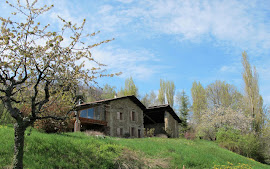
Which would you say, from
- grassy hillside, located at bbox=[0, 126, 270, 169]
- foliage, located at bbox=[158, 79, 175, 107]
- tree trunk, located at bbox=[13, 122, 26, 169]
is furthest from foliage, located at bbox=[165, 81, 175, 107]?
tree trunk, located at bbox=[13, 122, 26, 169]

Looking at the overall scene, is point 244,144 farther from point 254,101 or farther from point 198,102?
point 198,102

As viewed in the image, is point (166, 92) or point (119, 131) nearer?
point (119, 131)

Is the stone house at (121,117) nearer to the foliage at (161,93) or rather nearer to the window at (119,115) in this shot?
the window at (119,115)

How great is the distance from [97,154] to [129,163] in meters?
1.83

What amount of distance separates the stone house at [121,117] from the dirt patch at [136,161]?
35.6 feet

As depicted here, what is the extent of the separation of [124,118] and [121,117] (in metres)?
0.49

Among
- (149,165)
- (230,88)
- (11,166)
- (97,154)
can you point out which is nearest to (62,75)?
(11,166)

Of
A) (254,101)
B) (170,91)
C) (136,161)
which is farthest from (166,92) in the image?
(136,161)

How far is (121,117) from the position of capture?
31.9 meters

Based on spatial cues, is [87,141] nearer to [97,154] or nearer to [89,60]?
[97,154]

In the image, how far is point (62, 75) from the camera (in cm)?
934

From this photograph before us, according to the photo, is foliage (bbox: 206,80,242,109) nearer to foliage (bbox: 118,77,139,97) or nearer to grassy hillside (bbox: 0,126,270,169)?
foliage (bbox: 118,77,139,97)

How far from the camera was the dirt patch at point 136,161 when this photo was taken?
13.2m

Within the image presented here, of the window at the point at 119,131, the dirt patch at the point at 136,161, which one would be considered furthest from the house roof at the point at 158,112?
the dirt patch at the point at 136,161
